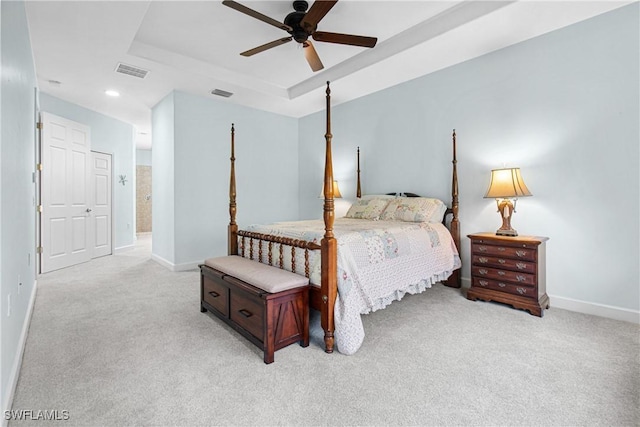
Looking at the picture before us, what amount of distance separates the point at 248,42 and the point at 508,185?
3152mm

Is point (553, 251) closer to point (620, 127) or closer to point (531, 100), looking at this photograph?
point (620, 127)

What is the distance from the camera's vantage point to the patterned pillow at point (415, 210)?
→ 3512 mm

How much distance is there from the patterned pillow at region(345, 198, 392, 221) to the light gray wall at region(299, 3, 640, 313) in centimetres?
56

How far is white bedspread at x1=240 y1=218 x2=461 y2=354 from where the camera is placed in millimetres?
2090

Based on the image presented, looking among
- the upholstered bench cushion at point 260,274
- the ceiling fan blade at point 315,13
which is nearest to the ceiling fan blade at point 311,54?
the ceiling fan blade at point 315,13

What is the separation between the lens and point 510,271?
2902mm

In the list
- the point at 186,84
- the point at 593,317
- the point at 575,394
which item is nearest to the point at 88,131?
the point at 186,84

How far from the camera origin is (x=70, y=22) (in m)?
2.75

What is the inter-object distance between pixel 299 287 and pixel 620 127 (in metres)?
3.06

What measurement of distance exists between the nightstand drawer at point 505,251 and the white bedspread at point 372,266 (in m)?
0.34

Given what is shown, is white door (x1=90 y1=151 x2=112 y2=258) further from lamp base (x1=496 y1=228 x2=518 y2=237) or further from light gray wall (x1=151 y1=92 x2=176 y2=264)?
lamp base (x1=496 y1=228 x2=518 y2=237)

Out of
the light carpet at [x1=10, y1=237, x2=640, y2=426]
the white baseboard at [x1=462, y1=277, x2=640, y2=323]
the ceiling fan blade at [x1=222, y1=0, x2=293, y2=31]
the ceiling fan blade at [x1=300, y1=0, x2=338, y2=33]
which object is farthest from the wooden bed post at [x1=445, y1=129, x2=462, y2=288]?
the ceiling fan blade at [x1=222, y1=0, x2=293, y2=31]

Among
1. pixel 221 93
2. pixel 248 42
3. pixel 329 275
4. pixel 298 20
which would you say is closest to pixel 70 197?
pixel 221 93

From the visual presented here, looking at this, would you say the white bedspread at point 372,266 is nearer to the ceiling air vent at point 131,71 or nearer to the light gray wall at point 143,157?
the ceiling air vent at point 131,71
